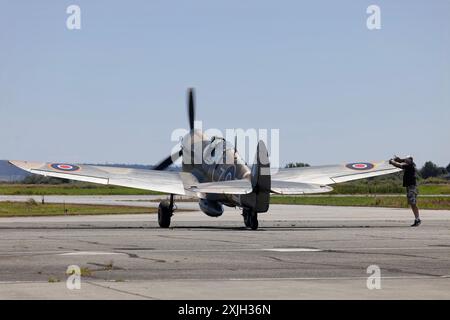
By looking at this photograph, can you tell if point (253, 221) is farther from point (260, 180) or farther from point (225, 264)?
point (225, 264)

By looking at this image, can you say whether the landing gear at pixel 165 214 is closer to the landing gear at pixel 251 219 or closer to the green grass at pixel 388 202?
the landing gear at pixel 251 219

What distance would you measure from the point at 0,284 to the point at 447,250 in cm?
1059

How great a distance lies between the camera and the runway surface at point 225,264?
13617mm

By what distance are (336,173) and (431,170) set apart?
493 ft

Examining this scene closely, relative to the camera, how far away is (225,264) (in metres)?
18.0

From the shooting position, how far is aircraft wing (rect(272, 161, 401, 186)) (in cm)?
3728

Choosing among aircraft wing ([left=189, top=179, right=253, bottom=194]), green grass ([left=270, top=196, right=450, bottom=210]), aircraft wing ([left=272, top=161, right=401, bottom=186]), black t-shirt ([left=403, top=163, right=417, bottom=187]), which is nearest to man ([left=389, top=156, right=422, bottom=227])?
black t-shirt ([left=403, top=163, right=417, bottom=187])

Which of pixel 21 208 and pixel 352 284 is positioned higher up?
pixel 352 284

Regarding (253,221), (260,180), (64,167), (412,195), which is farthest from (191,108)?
(260,180)

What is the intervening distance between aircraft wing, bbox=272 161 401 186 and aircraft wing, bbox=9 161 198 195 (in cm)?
373

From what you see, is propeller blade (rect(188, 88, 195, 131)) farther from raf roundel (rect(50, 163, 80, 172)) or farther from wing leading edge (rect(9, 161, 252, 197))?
raf roundel (rect(50, 163, 80, 172))
